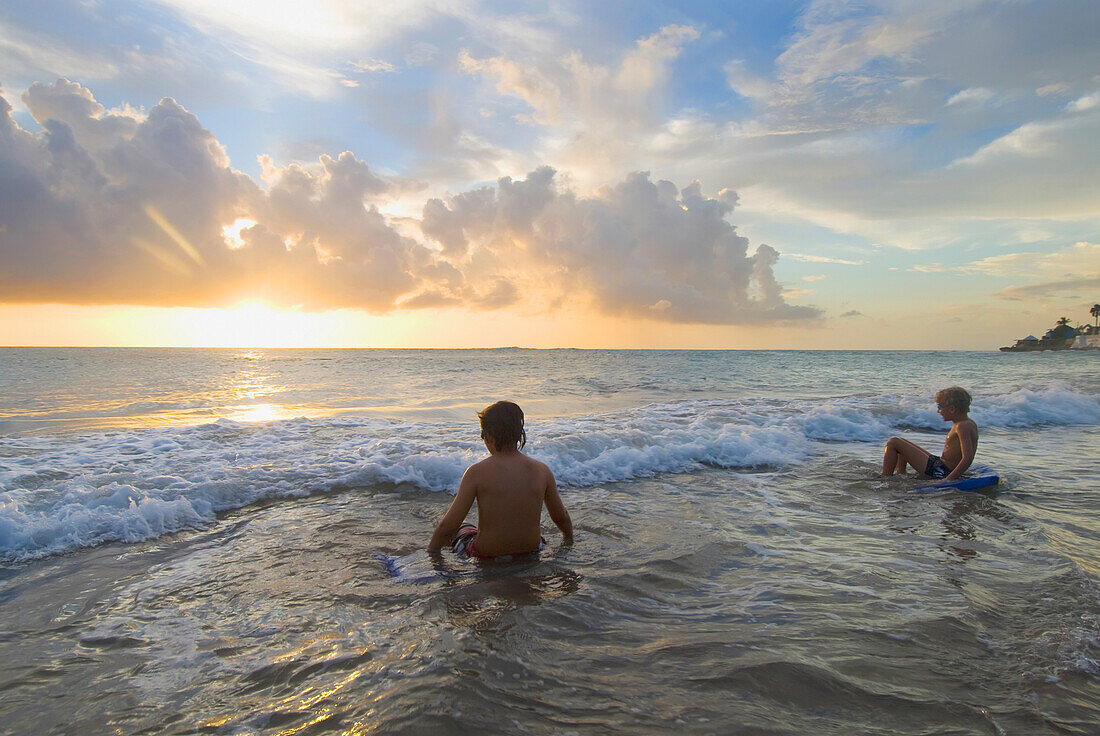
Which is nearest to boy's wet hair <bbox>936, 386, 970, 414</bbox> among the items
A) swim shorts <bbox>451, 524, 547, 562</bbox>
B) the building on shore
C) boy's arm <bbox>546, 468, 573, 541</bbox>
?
boy's arm <bbox>546, 468, 573, 541</bbox>

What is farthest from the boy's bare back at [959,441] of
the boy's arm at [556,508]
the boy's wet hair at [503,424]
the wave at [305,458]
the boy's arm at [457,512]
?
the boy's arm at [457,512]

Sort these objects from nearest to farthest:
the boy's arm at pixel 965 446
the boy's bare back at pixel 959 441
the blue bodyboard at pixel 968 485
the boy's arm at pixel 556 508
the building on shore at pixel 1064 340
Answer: the boy's arm at pixel 556 508
the blue bodyboard at pixel 968 485
the boy's arm at pixel 965 446
the boy's bare back at pixel 959 441
the building on shore at pixel 1064 340

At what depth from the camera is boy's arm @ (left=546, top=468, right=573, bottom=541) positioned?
4753mm

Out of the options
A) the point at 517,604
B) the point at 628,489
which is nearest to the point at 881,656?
the point at 517,604

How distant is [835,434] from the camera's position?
1329 cm

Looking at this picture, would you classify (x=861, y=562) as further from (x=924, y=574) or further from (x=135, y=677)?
(x=135, y=677)

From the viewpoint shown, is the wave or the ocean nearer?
the ocean

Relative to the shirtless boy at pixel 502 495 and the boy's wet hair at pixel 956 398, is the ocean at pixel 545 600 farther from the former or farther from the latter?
the boy's wet hair at pixel 956 398

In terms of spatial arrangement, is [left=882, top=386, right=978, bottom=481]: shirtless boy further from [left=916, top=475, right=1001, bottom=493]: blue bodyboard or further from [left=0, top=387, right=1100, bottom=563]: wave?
[left=0, top=387, right=1100, bottom=563]: wave

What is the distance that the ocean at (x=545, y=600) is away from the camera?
277cm

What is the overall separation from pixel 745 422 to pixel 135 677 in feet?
41.5

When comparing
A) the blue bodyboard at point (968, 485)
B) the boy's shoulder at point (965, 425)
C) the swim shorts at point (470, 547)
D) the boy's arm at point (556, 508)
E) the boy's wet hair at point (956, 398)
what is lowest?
the blue bodyboard at point (968, 485)

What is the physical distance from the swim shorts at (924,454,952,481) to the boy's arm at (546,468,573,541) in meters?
6.17

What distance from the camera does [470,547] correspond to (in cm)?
489
